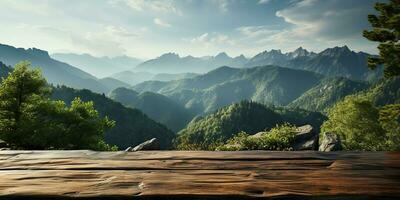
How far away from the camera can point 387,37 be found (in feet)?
56.2

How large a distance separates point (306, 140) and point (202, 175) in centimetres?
2006

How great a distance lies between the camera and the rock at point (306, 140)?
21.1 meters

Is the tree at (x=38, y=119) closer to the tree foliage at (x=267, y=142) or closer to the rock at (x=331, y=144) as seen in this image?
the tree foliage at (x=267, y=142)

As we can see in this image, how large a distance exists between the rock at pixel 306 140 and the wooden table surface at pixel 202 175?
701 inches

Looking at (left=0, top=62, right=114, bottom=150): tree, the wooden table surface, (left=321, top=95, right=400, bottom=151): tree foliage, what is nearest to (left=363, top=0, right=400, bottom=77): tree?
the wooden table surface

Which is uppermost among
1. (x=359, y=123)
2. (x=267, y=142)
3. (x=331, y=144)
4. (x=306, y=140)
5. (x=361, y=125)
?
(x=267, y=142)

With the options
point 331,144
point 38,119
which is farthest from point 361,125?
point 38,119

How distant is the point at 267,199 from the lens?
2.53 meters

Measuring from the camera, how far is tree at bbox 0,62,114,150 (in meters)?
27.3

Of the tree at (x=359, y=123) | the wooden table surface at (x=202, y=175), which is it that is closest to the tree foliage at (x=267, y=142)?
the wooden table surface at (x=202, y=175)

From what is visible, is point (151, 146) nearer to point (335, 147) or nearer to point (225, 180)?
point (335, 147)

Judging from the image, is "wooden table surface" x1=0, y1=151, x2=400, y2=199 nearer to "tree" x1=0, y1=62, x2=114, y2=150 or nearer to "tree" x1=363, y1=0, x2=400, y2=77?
"tree" x1=363, y1=0, x2=400, y2=77

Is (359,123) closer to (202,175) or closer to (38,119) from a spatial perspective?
(38,119)

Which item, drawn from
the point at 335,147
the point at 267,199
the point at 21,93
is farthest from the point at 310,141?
the point at 21,93
